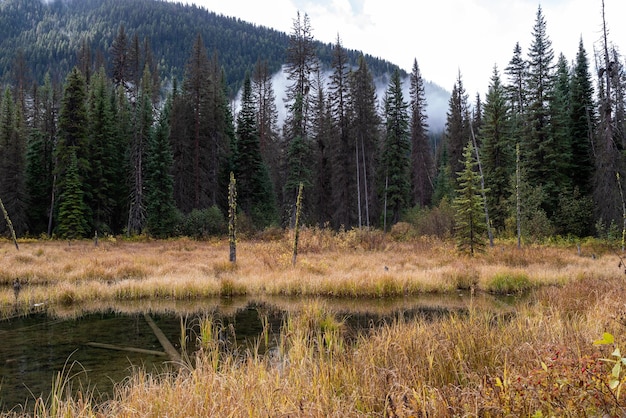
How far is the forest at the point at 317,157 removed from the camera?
31.6 m

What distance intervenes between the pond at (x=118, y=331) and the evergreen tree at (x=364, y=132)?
84.6 feet

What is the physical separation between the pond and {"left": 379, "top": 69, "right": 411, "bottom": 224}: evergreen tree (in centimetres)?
2762

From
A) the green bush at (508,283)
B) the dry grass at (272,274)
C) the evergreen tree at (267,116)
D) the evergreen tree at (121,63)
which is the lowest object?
the green bush at (508,283)

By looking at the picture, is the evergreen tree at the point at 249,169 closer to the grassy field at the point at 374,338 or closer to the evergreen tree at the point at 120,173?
the evergreen tree at the point at 120,173

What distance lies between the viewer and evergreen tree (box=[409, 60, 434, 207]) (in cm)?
4703

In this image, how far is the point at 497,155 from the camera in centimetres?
3512

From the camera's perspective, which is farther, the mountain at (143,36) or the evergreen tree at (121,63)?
the mountain at (143,36)

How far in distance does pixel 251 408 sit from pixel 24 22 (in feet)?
754

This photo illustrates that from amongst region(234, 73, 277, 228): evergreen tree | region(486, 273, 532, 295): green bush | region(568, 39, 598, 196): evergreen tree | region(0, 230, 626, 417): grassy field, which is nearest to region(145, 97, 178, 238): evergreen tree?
region(234, 73, 277, 228): evergreen tree

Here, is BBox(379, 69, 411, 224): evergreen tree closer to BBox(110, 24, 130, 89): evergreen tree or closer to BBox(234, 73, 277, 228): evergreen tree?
BBox(234, 73, 277, 228): evergreen tree

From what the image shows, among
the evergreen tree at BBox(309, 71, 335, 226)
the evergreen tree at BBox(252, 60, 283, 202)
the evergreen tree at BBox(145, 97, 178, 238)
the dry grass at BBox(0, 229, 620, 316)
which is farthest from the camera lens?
the evergreen tree at BBox(252, 60, 283, 202)

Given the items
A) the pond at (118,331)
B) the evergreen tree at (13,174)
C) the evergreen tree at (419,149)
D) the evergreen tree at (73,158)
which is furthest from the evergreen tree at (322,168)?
the pond at (118,331)

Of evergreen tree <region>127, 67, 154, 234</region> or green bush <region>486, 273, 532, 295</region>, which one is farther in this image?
evergreen tree <region>127, 67, 154, 234</region>

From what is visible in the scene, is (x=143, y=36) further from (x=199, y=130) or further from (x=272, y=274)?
(x=272, y=274)
